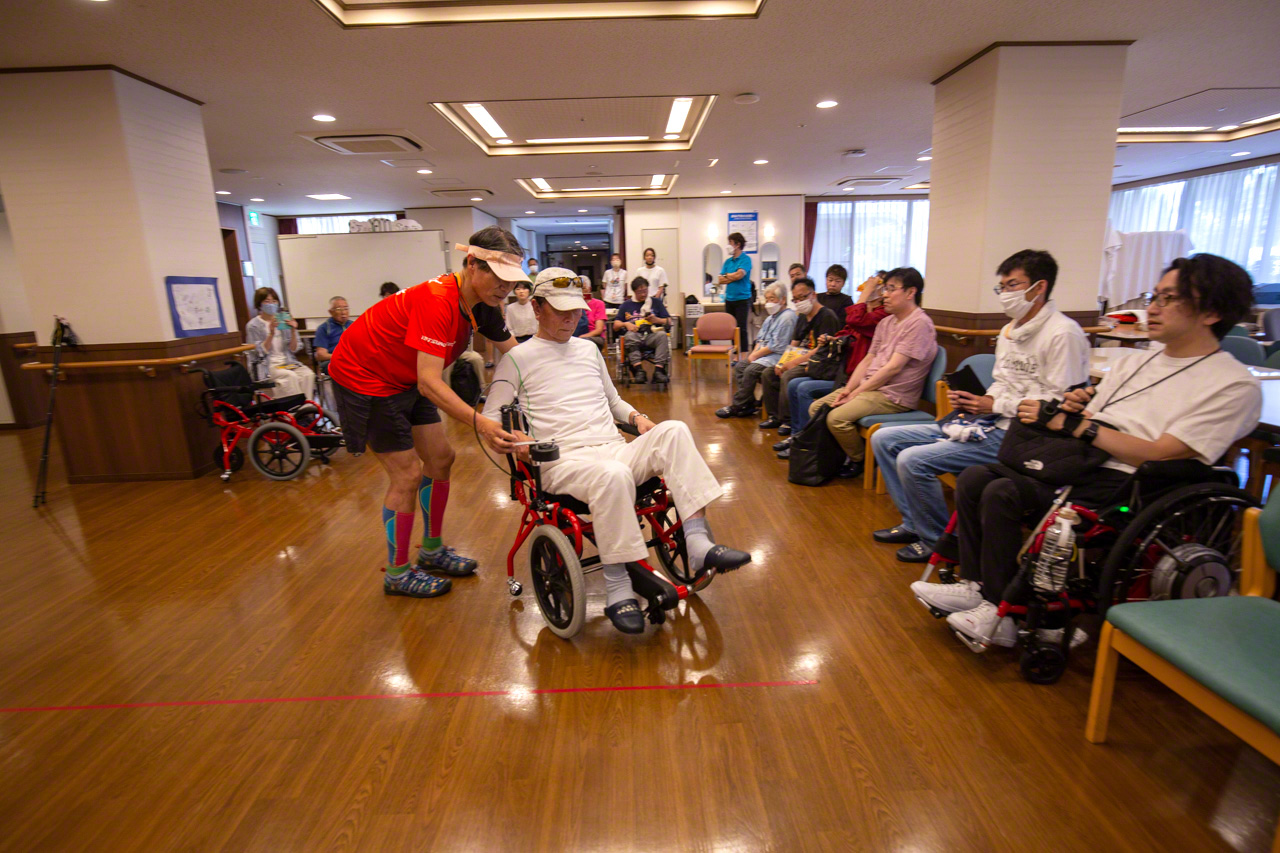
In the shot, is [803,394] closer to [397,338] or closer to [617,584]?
[617,584]

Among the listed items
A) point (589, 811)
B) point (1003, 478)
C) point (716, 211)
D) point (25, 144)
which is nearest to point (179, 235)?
point (25, 144)

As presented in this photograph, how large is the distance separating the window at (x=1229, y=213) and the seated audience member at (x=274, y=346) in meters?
11.2

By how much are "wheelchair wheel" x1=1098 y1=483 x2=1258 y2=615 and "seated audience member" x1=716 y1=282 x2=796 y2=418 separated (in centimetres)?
391

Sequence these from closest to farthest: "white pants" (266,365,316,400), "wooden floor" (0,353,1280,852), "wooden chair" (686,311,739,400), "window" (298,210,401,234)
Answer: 1. "wooden floor" (0,353,1280,852)
2. "white pants" (266,365,316,400)
3. "wooden chair" (686,311,739,400)
4. "window" (298,210,401,234)

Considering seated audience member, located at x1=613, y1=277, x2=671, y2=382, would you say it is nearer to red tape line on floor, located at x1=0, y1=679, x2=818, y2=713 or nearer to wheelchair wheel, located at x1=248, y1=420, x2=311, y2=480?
wheelchair wheel, located at x1=248, y1=420, x2=311, y2=480

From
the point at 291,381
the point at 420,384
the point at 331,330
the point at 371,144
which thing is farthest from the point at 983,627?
the point at 371,144

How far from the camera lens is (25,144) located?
4227mm

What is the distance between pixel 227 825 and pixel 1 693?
1.33 metres

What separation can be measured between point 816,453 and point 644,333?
4.13 metres

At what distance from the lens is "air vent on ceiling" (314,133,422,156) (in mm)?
6250

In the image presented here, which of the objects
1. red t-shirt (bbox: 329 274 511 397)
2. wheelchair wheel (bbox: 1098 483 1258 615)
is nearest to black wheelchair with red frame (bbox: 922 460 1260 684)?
wheelchair wheel (bbox: 1098 483 1258 615)

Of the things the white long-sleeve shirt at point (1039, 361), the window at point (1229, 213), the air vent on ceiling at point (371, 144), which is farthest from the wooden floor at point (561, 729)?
the window at point (1229, 213)

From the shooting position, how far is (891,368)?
361 cm

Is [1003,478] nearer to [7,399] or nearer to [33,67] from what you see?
[33,67]
